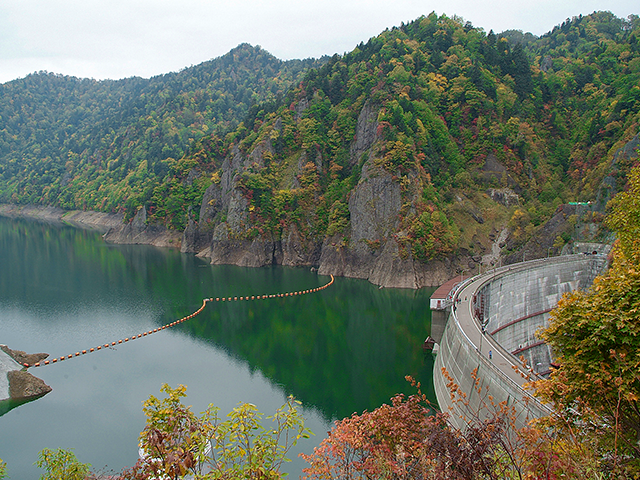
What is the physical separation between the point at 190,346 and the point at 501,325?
109ft

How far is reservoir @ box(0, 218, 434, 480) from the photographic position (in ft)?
111

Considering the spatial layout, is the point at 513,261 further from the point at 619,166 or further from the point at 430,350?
the point at 430,350

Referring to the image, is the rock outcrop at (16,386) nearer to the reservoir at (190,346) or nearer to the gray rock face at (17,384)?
the gray rock face at (17,384)

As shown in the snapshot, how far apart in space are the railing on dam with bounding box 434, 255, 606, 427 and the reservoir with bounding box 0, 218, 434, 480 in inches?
232

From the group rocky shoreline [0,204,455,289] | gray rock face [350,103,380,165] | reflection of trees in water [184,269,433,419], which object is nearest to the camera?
reflection of trees in water [184,269,433,419]

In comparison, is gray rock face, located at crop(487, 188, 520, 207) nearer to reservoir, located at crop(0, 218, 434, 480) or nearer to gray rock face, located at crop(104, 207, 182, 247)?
reservoir, located at crop(0, 218, 434, 480)

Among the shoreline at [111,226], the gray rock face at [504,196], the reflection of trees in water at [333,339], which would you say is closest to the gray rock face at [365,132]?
the gray rock face at [504,196]

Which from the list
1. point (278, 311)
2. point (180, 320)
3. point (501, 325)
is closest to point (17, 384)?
point (180, 320)

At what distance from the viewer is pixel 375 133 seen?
91.9 metres

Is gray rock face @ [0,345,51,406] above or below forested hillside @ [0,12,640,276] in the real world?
below

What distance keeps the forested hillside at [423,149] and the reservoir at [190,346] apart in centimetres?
1247

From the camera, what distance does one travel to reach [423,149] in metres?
91.1

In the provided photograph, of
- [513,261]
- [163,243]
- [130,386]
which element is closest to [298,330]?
[130,386]

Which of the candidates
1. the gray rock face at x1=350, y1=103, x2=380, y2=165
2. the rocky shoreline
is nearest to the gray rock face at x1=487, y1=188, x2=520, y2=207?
the rocky shoreline
